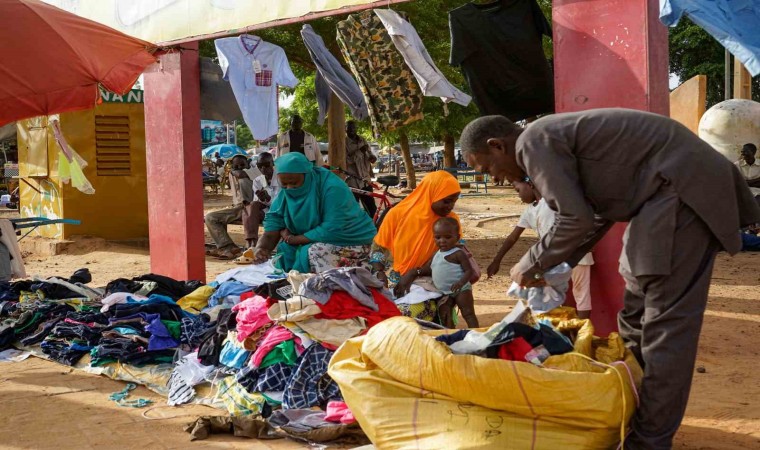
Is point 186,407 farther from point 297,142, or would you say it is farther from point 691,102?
point 691,102

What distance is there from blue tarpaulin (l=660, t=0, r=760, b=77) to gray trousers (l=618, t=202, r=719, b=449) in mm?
1885

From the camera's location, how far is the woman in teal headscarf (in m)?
6.45

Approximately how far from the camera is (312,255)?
646cm

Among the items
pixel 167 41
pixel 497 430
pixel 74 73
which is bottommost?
pixel 497 430

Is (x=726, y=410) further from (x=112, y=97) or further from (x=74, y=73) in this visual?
(x=112, y=97)

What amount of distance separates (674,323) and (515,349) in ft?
2.24

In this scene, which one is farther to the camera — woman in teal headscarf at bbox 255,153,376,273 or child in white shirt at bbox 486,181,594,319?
woman in teal headscarf at bbox 255,153,376,273

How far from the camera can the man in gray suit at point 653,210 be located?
130 inches

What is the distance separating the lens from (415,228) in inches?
249

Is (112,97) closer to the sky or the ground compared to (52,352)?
closer to the sky

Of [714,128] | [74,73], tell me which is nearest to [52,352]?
[74,73]

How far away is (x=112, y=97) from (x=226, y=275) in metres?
7.18

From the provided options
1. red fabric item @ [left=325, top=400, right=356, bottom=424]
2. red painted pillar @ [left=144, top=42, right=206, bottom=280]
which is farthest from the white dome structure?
red fabric item @ [left=325, top=400, right=356, bottom=424]

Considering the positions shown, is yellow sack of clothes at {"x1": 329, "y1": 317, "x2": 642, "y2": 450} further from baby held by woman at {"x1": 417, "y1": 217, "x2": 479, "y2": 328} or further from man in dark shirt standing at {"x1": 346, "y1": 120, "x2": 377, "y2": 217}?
man in dark shirt standing at {"x1": 346, "y1": 120, "x2": 377, "y2": 217}
